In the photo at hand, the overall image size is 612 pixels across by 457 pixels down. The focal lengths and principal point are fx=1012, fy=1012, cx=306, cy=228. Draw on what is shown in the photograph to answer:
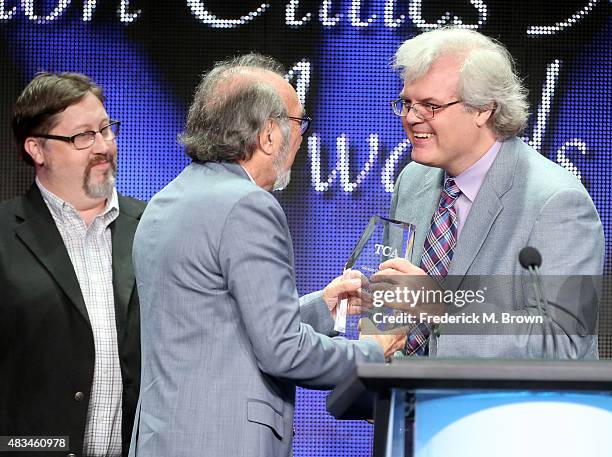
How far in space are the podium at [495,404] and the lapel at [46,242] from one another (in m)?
1.51

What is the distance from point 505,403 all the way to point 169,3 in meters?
2.96

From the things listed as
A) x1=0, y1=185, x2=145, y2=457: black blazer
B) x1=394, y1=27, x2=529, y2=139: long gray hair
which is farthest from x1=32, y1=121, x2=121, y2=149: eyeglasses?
x1=394, y1=27, x2=529, y2=139: long gray hair

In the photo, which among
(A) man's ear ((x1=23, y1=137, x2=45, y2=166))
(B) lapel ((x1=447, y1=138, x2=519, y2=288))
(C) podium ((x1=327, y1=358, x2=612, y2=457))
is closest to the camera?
(C) podium ((x1=327, y1=358, x2=612, y2=457))

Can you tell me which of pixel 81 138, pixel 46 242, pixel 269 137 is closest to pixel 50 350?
pixel 46 242

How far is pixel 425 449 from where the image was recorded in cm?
192

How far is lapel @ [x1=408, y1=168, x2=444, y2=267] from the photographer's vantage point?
3.04 m

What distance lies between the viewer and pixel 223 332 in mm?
2445

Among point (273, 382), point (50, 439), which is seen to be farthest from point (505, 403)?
point (50, 439)

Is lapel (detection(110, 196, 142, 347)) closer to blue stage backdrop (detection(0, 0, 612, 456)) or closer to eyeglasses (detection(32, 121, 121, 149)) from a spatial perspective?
eyeglasses (detection(32, 121, 121, 149))

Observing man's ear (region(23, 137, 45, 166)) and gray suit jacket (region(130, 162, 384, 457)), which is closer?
gray suit jacket (region(130, 162, 384, 457))

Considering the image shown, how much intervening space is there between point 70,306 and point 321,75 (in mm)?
1676

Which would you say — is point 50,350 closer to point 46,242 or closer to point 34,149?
point 46,242

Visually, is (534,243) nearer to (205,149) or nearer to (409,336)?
(409,336)

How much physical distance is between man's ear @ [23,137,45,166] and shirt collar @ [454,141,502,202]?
1.48 metres
